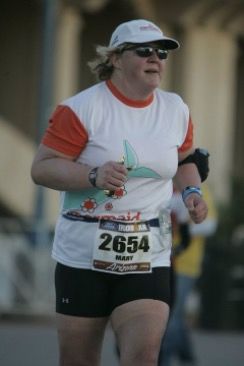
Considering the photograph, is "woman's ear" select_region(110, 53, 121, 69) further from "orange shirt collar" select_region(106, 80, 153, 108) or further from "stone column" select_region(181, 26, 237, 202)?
→ "stone column" select_region(181, 26, 237, 202)

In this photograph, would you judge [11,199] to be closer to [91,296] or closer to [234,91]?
[234,91]

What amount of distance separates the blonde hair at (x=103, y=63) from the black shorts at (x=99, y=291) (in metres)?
1.00

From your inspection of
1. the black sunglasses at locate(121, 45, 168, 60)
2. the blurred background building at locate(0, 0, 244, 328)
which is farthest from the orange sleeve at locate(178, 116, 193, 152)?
the blurred background building at locate(0, 0, 244, 328)

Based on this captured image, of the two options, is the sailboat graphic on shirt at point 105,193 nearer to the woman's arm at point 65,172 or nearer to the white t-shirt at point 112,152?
the white t-shirt at point 112,152

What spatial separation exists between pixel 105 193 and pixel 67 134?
341 millimetres

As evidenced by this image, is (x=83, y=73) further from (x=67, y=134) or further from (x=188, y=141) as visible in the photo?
(x=67, y=134)

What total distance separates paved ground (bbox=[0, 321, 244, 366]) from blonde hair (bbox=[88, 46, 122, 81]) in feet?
14.1

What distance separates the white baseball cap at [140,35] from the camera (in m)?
6.30

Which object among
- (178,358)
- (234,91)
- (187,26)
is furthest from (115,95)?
(234,91)

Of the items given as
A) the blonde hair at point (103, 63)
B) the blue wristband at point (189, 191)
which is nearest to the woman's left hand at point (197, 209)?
the blue wristband at point (189, 191)

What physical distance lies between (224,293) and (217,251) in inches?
22.2

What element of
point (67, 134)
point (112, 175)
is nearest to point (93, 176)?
point (112, 175)

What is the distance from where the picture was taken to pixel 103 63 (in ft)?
21.3

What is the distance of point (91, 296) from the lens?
6273 mm
